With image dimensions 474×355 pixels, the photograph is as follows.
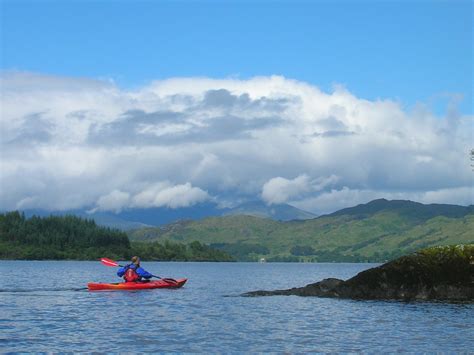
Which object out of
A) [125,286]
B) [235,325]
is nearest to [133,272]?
[125,286]

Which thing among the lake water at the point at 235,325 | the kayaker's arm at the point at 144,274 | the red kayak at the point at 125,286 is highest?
the kayaker's arm at the point at 144,274

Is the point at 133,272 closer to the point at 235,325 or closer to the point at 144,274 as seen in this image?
the point at 144,274

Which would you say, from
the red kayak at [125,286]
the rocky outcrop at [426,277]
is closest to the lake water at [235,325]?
the rocky outcrop at [426,277]

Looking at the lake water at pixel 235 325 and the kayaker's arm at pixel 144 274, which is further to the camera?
the kayaker's arm at pixel 144 274

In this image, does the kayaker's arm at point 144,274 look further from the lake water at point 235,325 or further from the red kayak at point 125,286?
the lake water at point 235,325

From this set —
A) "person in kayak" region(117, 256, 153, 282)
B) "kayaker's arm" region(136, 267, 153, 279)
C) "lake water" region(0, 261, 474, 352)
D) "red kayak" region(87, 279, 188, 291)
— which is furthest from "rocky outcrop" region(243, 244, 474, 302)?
"red kayak" region(87, 279, 188, 291)

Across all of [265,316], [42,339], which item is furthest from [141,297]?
[42,339]

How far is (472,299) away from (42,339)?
33.3 m

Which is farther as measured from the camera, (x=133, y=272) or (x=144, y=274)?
(x=133, y=272)

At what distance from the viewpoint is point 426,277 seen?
51469 millimetres

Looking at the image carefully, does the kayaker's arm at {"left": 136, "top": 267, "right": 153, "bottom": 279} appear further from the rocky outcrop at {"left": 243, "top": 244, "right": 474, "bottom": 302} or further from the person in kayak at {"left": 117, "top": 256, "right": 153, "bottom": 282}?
Result: the rocky outcrop at {"left": 243, "top": 244, "right": 474, "bottom": 302}

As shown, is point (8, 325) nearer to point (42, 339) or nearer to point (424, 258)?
point (42, 339)

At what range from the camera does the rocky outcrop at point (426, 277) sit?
49.4 metres

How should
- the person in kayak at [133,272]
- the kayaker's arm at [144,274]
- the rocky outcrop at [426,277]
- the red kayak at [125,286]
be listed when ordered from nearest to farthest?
1. the rocky outcrop at [426,277]
2. the kayaker's arm at [144,274]
3. the person in kayak at [133,272]
4. the red kayak at [125,286]
